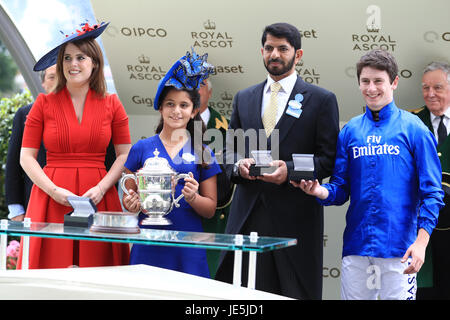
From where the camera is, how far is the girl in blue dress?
394cm

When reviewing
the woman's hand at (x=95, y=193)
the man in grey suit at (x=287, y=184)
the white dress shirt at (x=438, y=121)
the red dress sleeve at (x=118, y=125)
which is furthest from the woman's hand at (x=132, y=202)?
the white dress shirt at (x=438, y=121)

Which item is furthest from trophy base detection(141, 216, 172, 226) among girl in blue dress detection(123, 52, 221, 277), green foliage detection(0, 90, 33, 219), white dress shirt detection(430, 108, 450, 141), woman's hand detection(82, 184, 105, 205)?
green foliage detection(0, 90, 33, 219)

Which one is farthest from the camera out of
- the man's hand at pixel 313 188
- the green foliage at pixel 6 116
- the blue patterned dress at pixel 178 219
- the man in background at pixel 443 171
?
the green foliage at pixel 6 116

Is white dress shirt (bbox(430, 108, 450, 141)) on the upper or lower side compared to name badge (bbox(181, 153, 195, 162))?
upper

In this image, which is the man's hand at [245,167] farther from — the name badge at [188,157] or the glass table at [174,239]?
the glass table at [174,239]

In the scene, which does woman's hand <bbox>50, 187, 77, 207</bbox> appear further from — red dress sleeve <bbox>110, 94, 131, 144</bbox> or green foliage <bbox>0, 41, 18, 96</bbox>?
green foliage <bbox>0, 41, 18, 96</bbox>

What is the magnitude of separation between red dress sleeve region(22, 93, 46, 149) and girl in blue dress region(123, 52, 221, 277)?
57 centimetres

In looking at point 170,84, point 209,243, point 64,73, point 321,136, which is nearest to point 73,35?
point 64,73

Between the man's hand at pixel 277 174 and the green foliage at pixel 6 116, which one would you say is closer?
the man's hand at pixel 277 174

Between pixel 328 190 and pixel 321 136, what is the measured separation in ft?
1.20

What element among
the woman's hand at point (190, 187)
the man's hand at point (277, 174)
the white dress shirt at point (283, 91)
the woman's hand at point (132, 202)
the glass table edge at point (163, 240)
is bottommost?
the glass table edge at point (163, 240)

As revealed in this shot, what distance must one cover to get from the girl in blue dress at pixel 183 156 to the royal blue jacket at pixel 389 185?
729 millimetres

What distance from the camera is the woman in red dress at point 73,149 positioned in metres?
4.17
